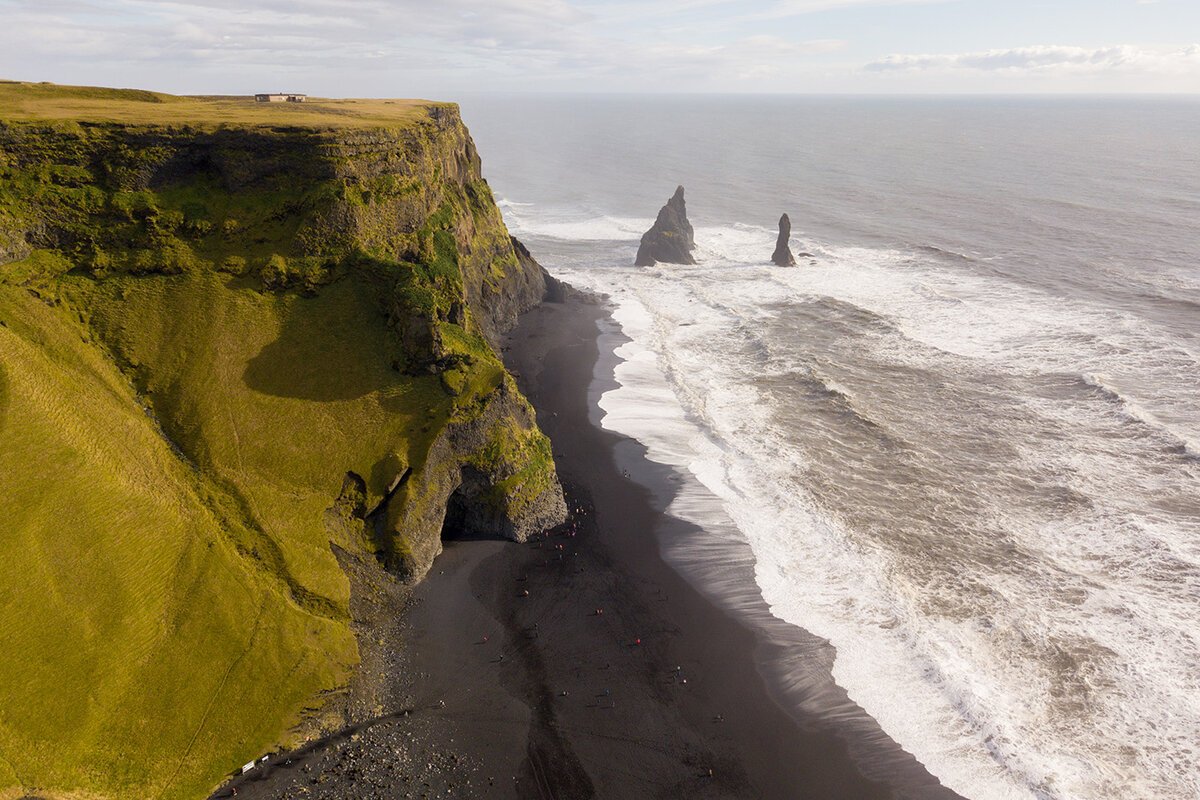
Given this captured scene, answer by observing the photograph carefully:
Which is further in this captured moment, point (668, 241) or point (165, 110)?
point (668, 241)

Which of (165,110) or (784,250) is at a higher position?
(165,110)

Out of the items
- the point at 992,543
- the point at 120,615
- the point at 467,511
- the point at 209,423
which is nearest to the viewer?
the point at 120,615

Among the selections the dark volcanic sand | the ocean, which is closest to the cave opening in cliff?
the dark volcanic sand

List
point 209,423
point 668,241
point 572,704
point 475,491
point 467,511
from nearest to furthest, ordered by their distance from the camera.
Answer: point 572,704, point 209,423, point 475,491, point 467,511, point 668,241

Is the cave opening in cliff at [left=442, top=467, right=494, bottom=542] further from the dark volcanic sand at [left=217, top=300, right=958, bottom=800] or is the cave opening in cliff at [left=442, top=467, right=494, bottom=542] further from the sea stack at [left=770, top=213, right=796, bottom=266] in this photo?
the sea stack at [left=770, top=213, right=796, bottom=266]

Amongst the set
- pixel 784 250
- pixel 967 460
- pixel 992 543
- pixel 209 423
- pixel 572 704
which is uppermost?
pixel 784 250

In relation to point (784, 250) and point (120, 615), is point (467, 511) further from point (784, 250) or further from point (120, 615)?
point (784, 250)

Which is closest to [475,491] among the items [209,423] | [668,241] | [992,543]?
[209,423]
